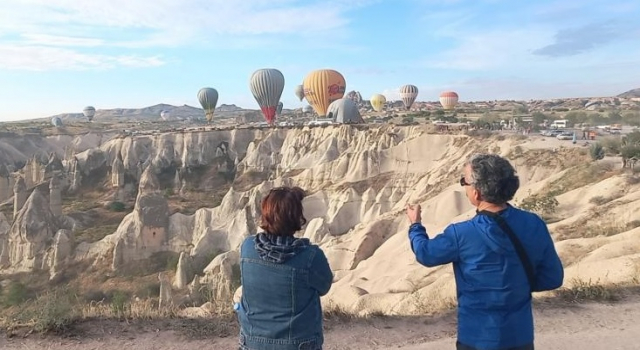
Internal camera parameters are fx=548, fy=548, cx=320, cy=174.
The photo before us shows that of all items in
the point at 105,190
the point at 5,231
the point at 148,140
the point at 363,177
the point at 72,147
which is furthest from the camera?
the point at 72,147

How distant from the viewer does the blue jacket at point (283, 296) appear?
2.33 m

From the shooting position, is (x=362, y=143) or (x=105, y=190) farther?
(x=105, y=190)

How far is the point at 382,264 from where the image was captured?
16.8 metres

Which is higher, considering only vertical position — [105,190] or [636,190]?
[636,190]

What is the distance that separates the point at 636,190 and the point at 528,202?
273 centimetres

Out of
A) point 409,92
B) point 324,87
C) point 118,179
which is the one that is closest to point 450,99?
point 409,92

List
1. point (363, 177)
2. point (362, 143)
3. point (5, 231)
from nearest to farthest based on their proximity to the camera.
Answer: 1. point (5, 231)
2. point (363, 177)
3. point (362, 143)

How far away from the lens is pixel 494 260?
7.72ft

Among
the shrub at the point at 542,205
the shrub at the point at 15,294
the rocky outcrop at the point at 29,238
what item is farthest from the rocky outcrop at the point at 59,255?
the shrub at the point at 542,205

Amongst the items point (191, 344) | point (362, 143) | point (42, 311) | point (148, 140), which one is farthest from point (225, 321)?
point (148, 140)

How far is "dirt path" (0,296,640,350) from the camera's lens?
14.3ft

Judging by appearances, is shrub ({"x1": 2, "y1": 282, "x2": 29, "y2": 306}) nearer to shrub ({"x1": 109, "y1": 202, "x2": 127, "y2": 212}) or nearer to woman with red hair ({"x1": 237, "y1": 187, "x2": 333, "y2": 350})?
shrub ({"x1": 109, "y1": 202, "x2": 127, "y2": 212})

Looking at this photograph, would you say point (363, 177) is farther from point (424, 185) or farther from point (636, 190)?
point (636, 190)

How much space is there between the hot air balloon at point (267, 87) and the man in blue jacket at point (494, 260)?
52.1 metres
